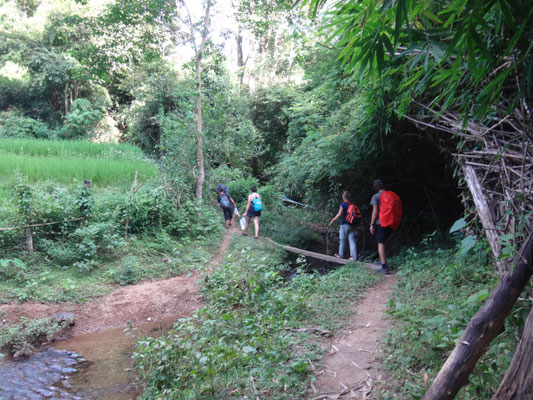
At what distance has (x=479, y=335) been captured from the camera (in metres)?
2.03

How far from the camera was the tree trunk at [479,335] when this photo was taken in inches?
78.8

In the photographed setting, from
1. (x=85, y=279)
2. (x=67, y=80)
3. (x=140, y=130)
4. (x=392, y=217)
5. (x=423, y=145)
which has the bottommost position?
(x=85, y=279)

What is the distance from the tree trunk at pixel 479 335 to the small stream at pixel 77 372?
3656mm

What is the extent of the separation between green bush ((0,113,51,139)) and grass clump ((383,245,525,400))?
1939 cm

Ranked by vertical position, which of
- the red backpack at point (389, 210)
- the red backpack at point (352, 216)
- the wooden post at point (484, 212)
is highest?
the wooden post at point (484, 212)

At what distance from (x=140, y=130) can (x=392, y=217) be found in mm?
16285

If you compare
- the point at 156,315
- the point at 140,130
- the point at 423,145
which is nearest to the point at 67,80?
the point at 140,130

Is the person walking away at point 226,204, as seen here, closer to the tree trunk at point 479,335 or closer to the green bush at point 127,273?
the green bush at point 127,273

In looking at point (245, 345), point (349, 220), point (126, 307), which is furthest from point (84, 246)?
point (349, 220)

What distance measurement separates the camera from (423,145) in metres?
7.06

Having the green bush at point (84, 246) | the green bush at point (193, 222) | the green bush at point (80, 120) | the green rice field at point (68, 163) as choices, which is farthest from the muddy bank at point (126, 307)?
the green bush at point (80, 120)

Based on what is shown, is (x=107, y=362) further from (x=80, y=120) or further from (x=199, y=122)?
(x=80, y=120)

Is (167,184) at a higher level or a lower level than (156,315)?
higher

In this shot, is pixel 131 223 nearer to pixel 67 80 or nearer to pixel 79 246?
pixel 79 246
